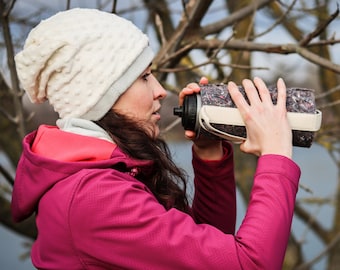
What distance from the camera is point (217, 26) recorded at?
2174mm

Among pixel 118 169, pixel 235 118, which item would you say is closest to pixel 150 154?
pixel 118 169

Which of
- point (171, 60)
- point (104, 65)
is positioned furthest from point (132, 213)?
point (171, 60)

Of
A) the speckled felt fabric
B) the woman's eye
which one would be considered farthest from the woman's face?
the speckled felt fabric

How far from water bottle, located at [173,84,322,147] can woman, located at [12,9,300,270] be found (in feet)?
0.08

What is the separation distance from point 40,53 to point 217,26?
1.09 meters

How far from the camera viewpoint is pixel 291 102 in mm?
1152

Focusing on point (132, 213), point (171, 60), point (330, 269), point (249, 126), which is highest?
point (249, 126)

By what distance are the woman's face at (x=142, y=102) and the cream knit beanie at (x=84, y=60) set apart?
2 centimetres

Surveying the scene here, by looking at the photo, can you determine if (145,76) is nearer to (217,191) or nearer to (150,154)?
(150,154)

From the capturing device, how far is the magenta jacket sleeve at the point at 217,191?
141 cm

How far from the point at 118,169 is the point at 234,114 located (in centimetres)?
25

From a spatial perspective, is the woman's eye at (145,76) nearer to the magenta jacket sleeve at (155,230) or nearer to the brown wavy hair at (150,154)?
the brown wavy hair at (150,154)

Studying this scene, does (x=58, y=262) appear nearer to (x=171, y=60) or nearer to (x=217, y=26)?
(x=171, y=60)

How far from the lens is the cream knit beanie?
1.18 m
